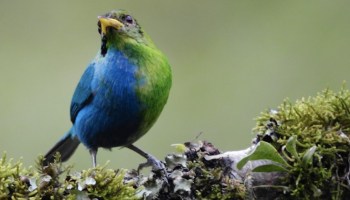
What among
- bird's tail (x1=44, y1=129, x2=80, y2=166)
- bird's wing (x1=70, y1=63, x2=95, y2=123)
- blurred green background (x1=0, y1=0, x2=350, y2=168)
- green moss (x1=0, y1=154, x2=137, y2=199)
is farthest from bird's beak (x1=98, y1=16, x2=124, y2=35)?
green moss (x1=0, y1=154, x2=137, y2=199)

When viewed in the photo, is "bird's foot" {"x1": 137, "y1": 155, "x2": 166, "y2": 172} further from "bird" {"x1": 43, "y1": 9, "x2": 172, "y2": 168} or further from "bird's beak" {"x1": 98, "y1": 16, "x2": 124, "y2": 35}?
"bird's beak" {"x1": 98, "y1": 16, "x2": 124, "y2": 35}

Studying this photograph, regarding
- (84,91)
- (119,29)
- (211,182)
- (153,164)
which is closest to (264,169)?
(211,182)

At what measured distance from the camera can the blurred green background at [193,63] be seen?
622cm

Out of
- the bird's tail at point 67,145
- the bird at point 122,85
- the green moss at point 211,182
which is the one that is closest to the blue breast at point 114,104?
the bird at point 122,85

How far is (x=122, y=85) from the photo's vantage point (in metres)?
4.42

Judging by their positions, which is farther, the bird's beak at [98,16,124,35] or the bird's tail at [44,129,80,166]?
the bird's tail at [44,129,80,166]

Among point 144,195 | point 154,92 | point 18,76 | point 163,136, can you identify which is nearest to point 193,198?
point 144,195

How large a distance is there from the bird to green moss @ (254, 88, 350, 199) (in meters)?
1.31

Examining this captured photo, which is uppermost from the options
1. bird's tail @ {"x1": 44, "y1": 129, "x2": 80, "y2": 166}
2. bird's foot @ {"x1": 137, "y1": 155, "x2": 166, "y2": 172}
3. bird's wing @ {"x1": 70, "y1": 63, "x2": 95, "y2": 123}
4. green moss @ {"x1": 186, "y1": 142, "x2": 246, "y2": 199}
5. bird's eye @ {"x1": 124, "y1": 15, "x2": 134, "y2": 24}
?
bird's eye @ {"x1": 124, "y1": 15, "x2": 134, "y2": 24}

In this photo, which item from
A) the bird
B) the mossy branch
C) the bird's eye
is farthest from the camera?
the bird's eye

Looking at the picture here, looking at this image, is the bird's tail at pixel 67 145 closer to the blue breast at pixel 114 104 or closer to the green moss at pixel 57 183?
the blue breast at pixel 114 104

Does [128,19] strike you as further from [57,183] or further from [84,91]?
[57,183]

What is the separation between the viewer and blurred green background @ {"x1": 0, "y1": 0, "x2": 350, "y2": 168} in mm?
6219

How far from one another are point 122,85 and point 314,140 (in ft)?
5.31
